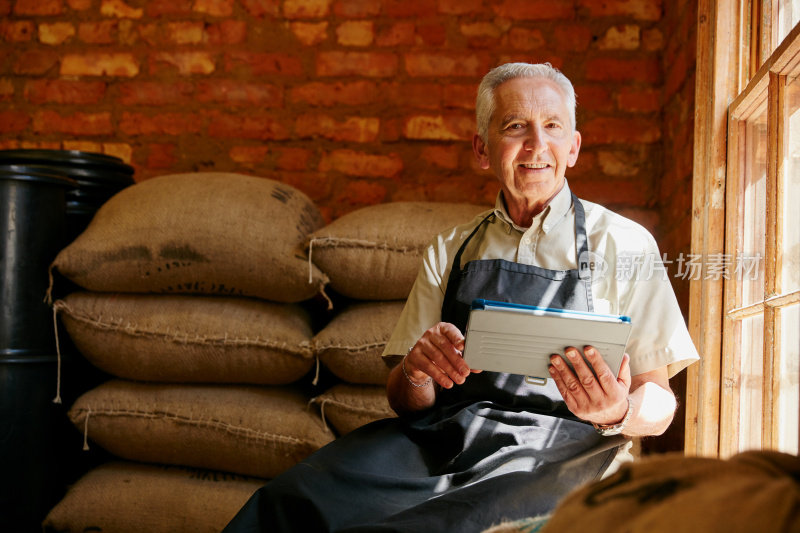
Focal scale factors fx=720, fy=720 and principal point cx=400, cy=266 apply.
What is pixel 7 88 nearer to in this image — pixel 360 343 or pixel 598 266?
pixel 360 343

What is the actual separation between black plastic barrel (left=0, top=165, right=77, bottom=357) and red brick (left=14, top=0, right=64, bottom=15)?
920mm

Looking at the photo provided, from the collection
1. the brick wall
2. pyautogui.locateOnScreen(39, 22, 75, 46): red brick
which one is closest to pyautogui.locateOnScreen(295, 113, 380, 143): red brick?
the brick wall

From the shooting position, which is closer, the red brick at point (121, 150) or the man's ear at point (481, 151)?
the man's ear at point (481, 151)

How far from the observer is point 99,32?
105 inches

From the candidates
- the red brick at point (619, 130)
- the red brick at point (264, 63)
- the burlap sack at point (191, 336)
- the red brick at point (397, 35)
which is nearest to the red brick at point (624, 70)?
the red brick at point (619, 130)

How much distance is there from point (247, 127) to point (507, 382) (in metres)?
1.66

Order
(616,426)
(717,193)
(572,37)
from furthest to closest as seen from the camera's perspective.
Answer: (572,37) < (717,193) < (616,426)

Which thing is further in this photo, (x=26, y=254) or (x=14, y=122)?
(x=14, y=122)

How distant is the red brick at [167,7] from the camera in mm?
2631

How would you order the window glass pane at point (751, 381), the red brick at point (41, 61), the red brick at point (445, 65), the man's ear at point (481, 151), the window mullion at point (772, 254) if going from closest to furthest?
the window mullion at point (772, 254), the window glass pane at point (751, 381), the man's ear at point (481, 151), the red brick at point (445, 65), the red brick at point (41, 61)

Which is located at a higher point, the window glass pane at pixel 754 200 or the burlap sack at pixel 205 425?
the window glass pane at pixel 754 200

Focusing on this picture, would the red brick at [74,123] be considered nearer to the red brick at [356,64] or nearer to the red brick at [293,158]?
the red brick at [293,158]

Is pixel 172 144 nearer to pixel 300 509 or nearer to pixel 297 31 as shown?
pixel 297 31

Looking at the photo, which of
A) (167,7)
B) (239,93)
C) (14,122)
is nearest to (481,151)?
(239,93)
